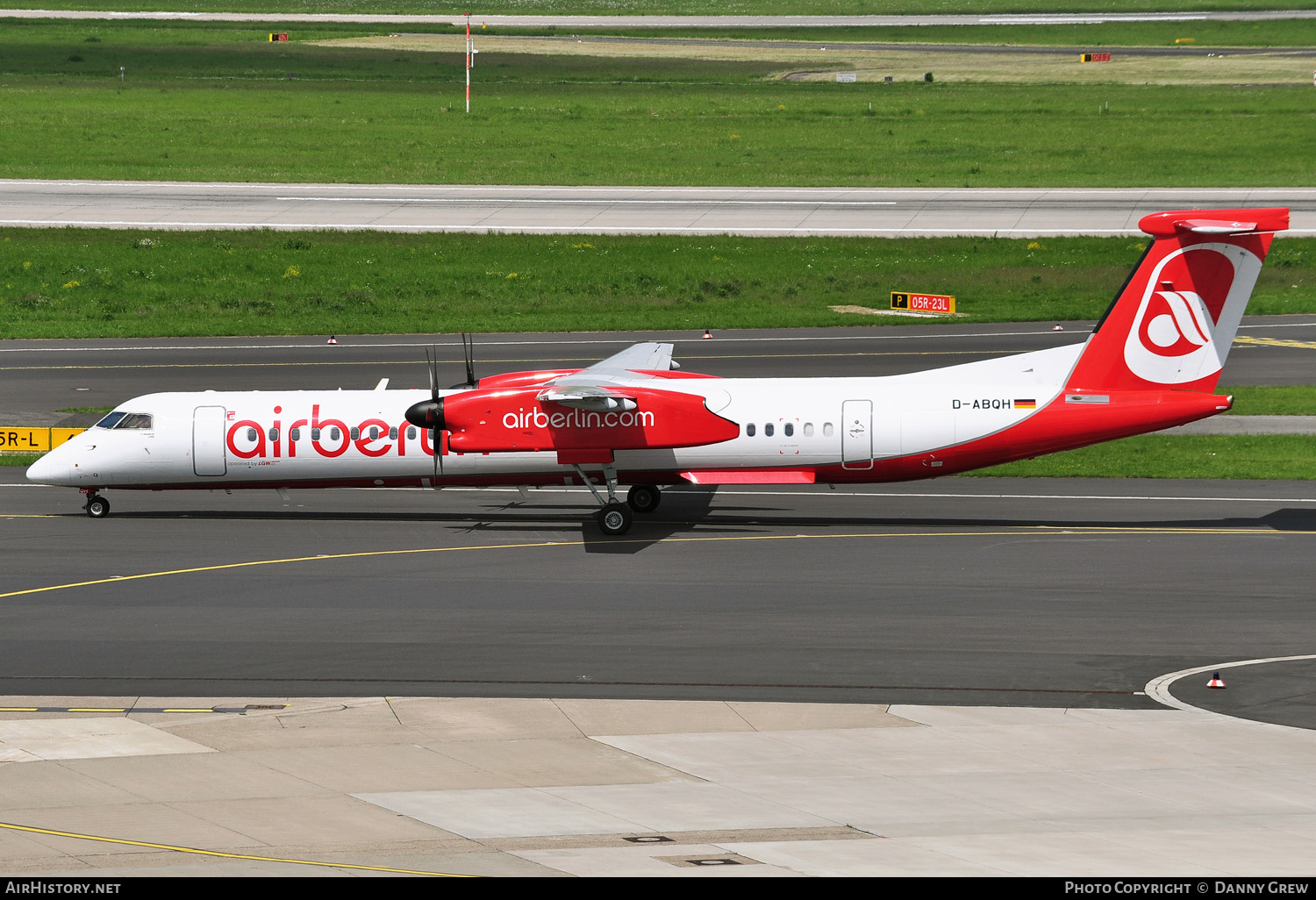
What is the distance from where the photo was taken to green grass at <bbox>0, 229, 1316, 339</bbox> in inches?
2167

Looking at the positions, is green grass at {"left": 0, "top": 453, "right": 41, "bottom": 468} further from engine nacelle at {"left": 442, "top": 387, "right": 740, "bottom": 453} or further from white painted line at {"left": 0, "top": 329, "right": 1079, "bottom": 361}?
A: engine nacelle at {"left": 442, "top": 387, "right": 740, "bottom": 453}

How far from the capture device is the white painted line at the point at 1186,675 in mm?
20172

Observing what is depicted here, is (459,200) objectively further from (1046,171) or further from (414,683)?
(414,683)

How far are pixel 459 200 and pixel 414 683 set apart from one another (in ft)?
170

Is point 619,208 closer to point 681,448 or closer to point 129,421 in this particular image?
point 129,421

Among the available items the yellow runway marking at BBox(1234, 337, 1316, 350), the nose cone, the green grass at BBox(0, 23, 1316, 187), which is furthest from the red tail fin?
the green grass at BBox(0, 23, 1316, 187)

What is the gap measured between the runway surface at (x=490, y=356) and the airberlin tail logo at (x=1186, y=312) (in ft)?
50.6

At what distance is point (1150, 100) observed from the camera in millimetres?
93438

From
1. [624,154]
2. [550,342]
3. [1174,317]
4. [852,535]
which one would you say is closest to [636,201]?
[624,154]

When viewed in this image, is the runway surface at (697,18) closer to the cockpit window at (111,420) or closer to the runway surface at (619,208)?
the runway surface at (619,208)

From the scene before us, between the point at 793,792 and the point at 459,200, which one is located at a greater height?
the point at 459,200

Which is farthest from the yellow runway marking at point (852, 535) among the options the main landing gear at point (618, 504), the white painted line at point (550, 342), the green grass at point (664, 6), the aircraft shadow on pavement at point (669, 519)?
the green grass at point (664, 6)

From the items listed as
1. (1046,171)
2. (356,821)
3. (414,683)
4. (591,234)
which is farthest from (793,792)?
(1046,171)

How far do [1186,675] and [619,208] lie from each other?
5068 centimetres
